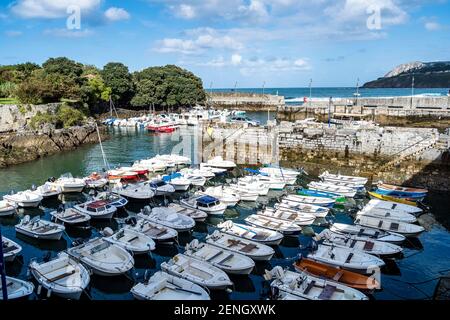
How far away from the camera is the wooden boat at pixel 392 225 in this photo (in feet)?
66.8

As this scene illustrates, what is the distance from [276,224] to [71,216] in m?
11.8

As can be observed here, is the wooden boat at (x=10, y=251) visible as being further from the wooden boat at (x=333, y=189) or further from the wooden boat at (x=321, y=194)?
the wooden boat at (x=333, y=189)

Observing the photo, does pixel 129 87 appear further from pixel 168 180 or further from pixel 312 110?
pixel 168 180

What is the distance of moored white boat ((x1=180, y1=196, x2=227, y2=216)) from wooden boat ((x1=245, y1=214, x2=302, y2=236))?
2.42m

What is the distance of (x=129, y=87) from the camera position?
258ft

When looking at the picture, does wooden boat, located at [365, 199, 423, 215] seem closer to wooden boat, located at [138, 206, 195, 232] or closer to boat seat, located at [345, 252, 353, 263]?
boat seat, located at [345, 252, 353, 263]

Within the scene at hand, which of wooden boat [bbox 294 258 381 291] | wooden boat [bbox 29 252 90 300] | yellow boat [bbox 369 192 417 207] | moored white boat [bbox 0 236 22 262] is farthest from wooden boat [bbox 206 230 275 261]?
yellow boat [bbox 369 192 417 207]

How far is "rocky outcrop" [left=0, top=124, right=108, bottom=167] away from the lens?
129 ft

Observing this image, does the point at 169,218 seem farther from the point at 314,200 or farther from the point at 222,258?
the point at 314,200

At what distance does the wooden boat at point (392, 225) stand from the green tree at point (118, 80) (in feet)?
209

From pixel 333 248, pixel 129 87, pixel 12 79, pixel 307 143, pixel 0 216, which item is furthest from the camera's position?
pixel 129 87

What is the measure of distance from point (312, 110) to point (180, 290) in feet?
181

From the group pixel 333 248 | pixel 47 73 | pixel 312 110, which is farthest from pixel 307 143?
pixel 47 73

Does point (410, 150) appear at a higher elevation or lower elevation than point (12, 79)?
lower
